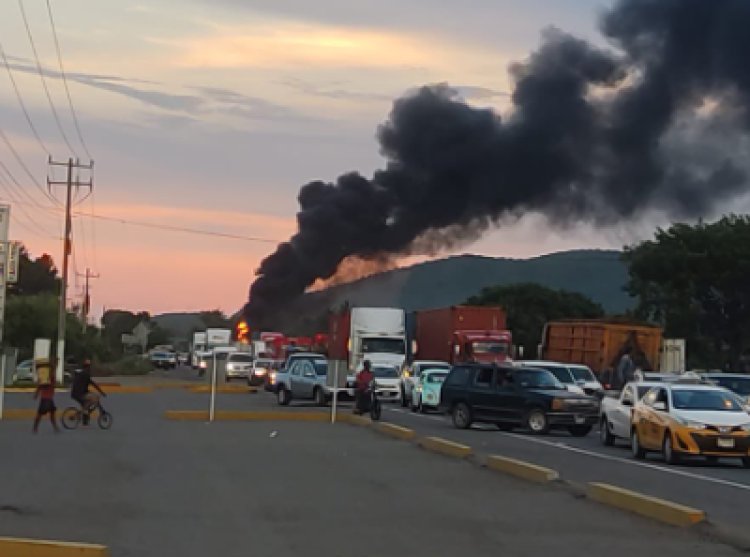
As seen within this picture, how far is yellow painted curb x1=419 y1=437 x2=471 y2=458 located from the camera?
80.7 ft

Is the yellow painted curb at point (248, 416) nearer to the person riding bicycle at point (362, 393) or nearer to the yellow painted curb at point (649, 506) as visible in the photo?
the person riding bicycle at point (362, 393)

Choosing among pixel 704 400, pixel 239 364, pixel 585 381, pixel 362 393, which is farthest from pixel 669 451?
pixel 239 364

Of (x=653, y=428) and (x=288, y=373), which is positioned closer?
(x=653, y=428)

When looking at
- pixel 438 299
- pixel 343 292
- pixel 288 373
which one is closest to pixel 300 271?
pixel 343 292

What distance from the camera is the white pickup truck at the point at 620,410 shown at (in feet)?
94.4

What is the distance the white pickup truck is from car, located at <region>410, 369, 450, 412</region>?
44.0 feet

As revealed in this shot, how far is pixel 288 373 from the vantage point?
48406 millimetres

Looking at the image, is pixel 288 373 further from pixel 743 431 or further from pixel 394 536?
pixel 394 536

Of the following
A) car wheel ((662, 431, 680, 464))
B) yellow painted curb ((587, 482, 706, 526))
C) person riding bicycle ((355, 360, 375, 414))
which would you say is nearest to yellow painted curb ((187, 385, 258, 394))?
person riding bicycle ((355, 360, 375, 414))

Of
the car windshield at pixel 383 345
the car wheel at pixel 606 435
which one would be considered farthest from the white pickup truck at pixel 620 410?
the car windshield at pixel 383 345

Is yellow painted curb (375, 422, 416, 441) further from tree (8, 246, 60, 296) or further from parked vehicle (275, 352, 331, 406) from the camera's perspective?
tree (8, 246, 60, 296)

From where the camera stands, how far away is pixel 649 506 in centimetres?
1585

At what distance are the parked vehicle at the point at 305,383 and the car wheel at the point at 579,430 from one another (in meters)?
14.0

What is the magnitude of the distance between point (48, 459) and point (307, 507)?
8.00 meters
